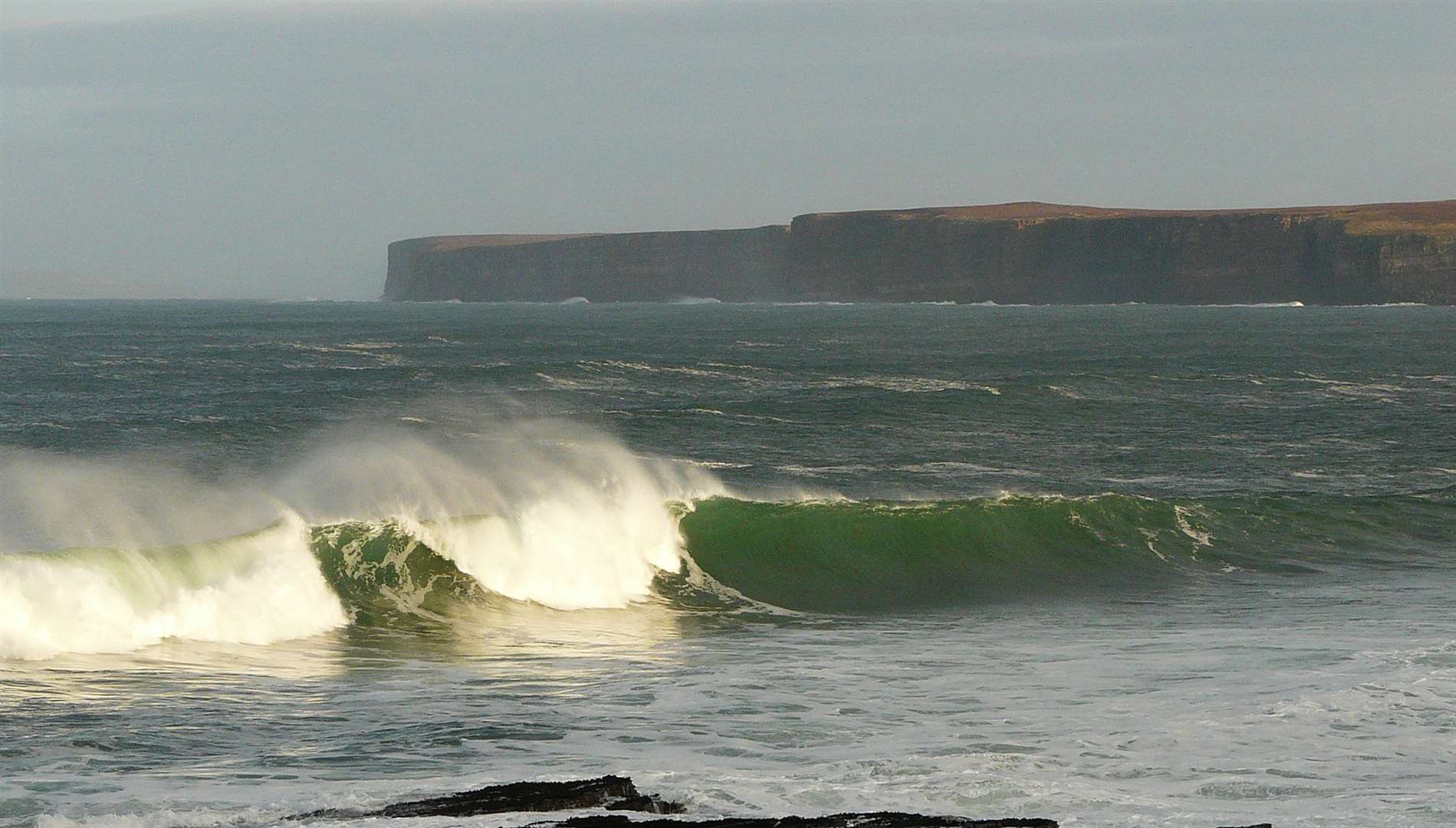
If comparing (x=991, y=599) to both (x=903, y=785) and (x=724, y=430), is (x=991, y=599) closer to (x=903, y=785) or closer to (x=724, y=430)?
(x=903, y=785)

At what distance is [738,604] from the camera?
1744 cm

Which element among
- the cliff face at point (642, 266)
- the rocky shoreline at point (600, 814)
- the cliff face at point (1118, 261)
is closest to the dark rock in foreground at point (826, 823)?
the rocky shoreline at point (600, 814)

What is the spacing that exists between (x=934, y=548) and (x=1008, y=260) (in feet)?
460

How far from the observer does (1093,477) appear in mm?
26750

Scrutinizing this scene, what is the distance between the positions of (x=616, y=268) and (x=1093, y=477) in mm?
Answer: 158998

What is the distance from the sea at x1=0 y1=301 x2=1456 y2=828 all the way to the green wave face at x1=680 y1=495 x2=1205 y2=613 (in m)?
0.08

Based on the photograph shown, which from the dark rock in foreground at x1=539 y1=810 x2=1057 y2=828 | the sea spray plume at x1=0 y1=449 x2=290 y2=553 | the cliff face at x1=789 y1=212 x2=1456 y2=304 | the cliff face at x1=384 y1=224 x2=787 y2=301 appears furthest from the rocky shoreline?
the cliff face at x1=384 y1=224 x2=787 y2=301

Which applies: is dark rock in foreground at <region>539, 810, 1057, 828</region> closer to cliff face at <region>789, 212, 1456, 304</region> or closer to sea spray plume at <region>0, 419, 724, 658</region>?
sea spray plume at <region>0, 419, 724, 658</region>

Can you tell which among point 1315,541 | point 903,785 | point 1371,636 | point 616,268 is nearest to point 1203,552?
point 1315,541

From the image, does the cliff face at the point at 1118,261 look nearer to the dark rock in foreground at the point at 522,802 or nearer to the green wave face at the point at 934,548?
the green wave face at the point at 934,548

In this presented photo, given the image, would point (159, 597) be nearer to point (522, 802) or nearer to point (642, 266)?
point (522, 802)

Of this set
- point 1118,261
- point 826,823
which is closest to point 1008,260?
point 1118,261

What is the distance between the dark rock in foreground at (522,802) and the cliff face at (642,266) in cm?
16607

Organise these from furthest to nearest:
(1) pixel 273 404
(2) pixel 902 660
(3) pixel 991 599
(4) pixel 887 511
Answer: (1) pixel 273 404 < (4) pixel 887 511 < (3) pixel 991 599 < (2) pixel 902 660
